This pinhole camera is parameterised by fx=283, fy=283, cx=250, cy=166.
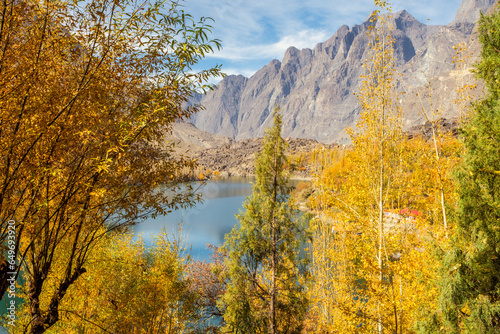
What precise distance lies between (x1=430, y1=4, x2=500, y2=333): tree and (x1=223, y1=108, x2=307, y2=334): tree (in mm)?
6137

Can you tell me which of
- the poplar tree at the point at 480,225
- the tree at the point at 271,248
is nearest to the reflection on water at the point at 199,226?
the tree at the point at 271,248

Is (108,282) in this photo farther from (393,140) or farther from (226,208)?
(226,208)

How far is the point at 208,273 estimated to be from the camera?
18484mm

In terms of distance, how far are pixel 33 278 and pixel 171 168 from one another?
2.55m

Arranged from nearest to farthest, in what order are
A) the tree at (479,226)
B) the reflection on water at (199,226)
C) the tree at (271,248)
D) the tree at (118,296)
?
the tree at (479,226) < the tree at (118,296) < the tree at (271,248) < the reflection on water at (199,226)

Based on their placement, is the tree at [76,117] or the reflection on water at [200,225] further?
the reflection on water at [200,225]

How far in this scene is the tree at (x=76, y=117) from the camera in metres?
2.93

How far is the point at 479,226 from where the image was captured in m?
6.70

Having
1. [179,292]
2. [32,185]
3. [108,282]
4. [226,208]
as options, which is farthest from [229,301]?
[226,208]

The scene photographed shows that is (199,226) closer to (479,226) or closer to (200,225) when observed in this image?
(200,225)

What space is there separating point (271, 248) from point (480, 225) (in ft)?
24.2

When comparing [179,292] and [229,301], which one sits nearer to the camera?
[229,301]

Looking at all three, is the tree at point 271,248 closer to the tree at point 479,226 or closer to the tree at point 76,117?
the tree at point 479,226

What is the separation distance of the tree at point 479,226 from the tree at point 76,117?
6261 millimetres
